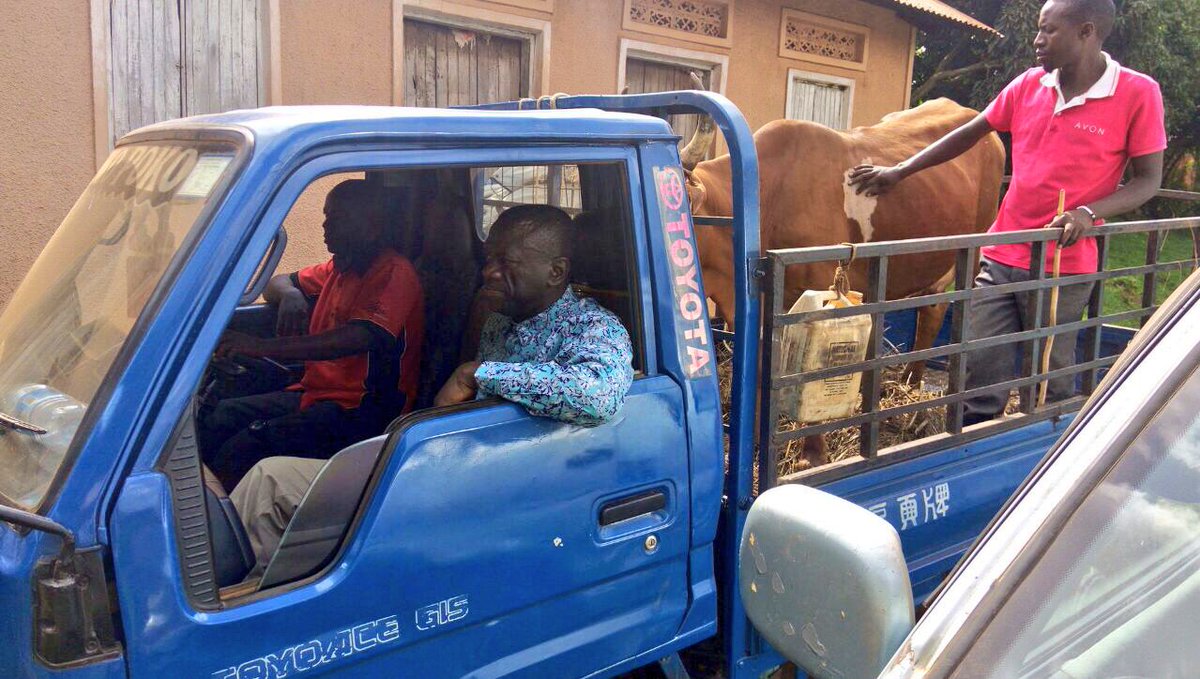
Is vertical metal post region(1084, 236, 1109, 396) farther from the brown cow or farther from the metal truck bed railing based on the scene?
the brown cow

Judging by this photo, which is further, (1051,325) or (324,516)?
(1051,325)

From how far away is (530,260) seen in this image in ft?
7.75

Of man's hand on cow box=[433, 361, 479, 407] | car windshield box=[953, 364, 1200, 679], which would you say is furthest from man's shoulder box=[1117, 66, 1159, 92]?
car windshield box=[953, 364, 1200, 679]

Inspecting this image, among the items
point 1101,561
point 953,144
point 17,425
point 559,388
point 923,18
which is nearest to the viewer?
point 1101,561

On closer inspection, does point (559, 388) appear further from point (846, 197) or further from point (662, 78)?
point (662, 78)

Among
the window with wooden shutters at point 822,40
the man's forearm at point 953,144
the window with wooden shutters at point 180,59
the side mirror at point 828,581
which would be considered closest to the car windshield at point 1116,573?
the side mirror at point 828,581

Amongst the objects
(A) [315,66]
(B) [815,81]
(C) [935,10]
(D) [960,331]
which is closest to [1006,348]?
(D) [960,331]

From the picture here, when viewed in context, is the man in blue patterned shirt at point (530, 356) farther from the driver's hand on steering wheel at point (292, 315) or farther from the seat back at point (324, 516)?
the driver's hand on steering wheel at point (292, 315)

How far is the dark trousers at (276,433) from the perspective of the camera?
270cm

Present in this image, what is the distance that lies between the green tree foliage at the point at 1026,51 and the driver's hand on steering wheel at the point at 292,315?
12.0 meters

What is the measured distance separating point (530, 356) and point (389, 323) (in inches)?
23.0

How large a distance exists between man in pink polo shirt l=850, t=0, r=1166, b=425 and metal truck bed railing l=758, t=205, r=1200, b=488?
13 centimetres

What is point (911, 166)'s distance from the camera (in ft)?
13.7

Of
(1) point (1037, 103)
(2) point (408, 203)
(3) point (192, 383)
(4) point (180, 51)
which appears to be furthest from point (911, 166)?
(4) point (180, 51)
